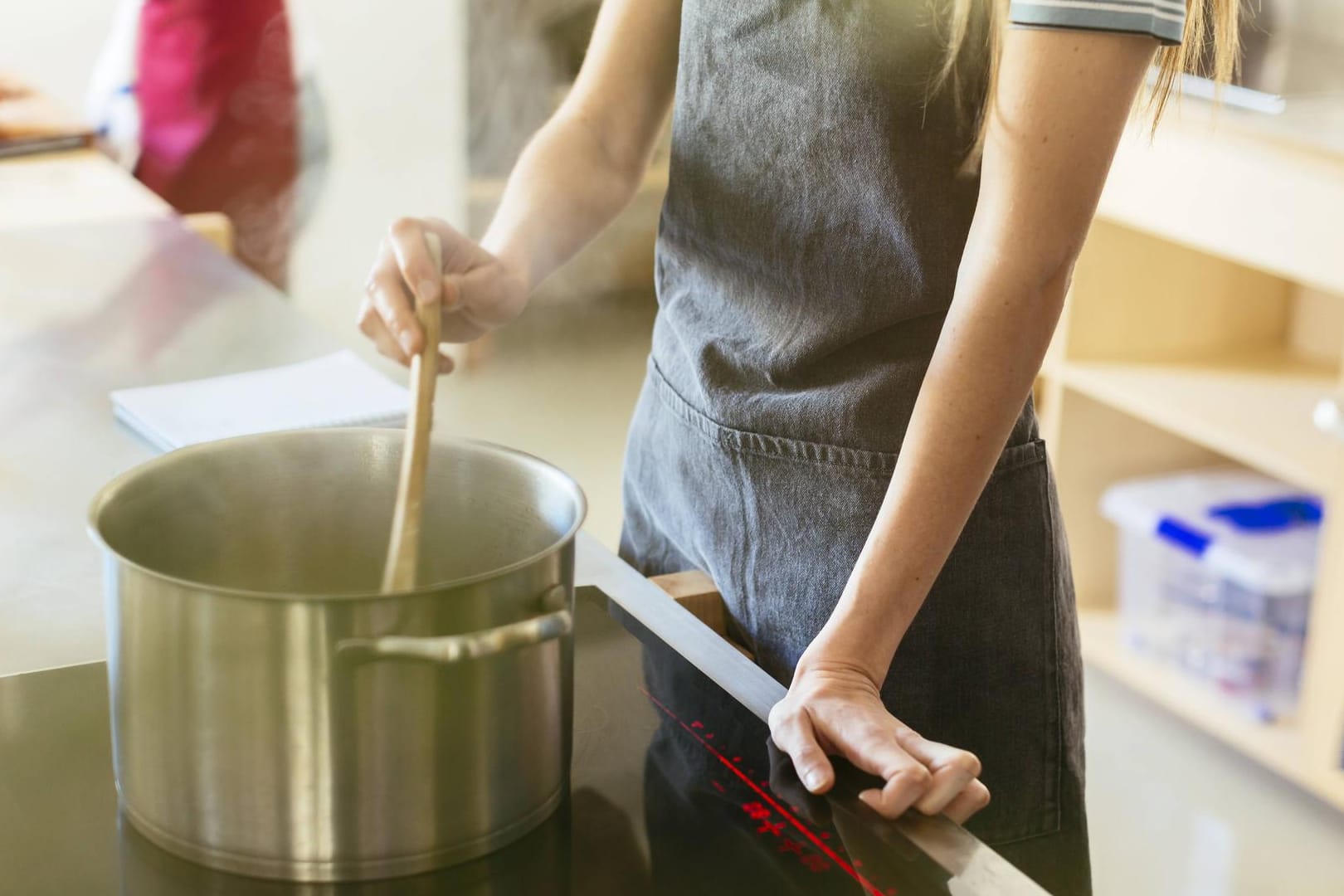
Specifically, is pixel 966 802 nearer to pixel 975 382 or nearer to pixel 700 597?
pixel 975 382

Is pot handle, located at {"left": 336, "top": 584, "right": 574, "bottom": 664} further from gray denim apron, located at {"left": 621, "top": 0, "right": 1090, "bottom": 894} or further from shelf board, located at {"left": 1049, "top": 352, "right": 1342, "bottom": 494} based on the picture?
shelf board, located at {"left": 1049, "top": 352, "right": 1342, "bottom": 494}

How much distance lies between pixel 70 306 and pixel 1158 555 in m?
1.56

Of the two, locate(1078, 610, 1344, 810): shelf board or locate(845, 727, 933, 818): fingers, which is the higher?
Answer: locate(845, 727, 933, 818): fingers

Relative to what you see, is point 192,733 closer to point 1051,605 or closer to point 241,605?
point 241,605

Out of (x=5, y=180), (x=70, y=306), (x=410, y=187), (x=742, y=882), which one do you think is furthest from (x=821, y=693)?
(x=410, y=187)

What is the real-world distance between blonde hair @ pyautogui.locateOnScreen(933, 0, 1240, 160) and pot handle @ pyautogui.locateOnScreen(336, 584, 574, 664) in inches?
16.9

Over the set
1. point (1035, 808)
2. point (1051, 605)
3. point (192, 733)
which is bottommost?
point (1035, 808)

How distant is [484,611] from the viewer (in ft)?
1.97

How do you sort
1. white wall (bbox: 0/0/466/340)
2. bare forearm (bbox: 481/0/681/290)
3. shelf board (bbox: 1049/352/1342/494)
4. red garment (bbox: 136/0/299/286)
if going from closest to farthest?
1. bare forearm (bbox: 481/0/681/290)
2. shelf board (bbox: 1049/352/1342/494)
3. red garment (bbox: 136/0/299/286)
4. white wall (bbox: 0/0/466/340)

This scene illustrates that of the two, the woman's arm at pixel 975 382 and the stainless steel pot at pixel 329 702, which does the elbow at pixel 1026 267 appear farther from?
the stainless steel pot at pixel 329 702

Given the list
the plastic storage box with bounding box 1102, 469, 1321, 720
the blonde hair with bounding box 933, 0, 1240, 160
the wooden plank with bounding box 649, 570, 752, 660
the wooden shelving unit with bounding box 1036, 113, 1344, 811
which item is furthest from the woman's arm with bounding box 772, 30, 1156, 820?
the plastic storage box with bounding box 1102, 469, 1321, 720

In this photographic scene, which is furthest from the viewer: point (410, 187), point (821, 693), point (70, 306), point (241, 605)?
point (410, 187)

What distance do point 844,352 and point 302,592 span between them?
391 mm

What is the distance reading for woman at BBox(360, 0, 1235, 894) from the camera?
2.88ft
